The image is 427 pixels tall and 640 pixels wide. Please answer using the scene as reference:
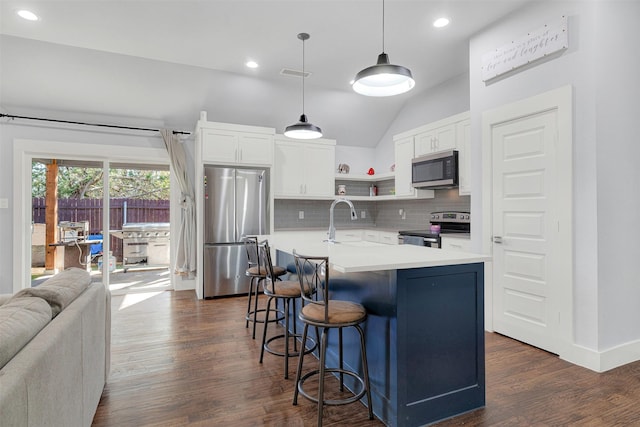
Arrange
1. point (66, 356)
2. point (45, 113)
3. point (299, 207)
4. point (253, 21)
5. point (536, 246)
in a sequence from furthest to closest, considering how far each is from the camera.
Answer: point (299, 207), point (45, 113), point (253, 21), point (536, 246), point (66, 356)

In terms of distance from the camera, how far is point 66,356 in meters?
1.46

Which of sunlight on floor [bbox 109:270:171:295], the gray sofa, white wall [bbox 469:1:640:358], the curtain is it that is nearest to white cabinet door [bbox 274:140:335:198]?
the curtain

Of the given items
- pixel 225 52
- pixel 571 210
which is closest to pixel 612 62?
pixel 571 210

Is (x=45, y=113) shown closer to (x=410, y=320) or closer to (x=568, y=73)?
(x=410, y=320)

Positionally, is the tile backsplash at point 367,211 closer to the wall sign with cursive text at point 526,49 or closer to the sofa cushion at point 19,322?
the wall sign with cursive text at point 526,49

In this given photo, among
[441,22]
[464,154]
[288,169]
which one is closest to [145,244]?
[288,169]

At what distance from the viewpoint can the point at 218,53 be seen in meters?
4.09

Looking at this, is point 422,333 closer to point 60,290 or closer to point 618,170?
point 60,290

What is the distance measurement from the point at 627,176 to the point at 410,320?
2.32 meters

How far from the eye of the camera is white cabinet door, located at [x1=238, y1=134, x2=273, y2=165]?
16.7 ft

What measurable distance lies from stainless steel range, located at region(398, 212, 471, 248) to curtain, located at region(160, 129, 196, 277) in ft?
10.1

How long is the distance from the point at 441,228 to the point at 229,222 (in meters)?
2.89

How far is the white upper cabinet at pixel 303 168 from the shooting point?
5484 millimetres

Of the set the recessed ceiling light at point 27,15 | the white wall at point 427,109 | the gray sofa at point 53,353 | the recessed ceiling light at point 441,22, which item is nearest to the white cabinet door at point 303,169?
the white wall at point 427,109
